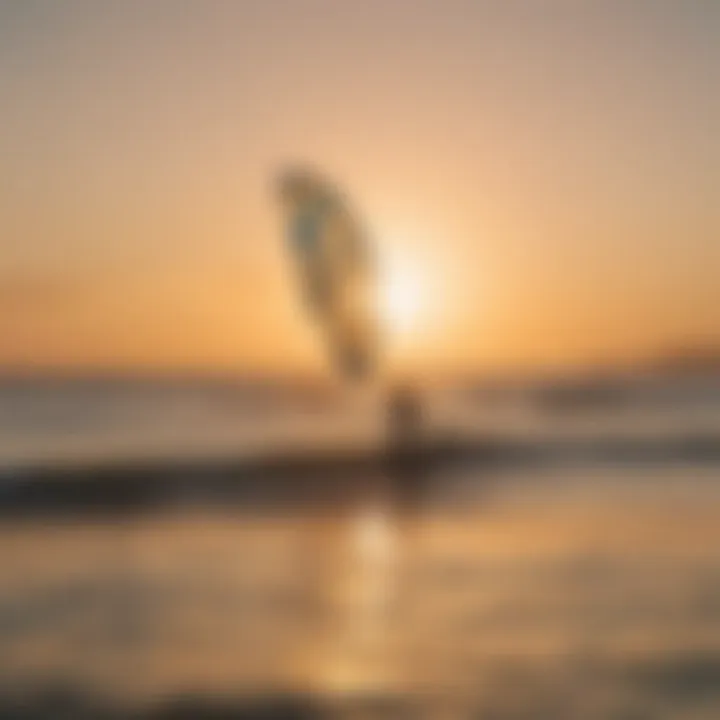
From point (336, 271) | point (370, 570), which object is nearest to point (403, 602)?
point (370, 570)

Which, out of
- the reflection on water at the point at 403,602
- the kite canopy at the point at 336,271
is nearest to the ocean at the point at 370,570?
the reflection on water at the point at 403,602

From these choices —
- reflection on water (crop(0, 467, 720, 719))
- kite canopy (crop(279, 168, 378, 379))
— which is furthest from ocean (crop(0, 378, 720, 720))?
kite canopy (crop(279, 168, 378, 379))

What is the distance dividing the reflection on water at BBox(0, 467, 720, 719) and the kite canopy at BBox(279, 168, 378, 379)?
0.39m

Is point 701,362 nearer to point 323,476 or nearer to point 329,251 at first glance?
point 329,251

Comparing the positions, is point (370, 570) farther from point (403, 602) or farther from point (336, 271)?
Answer: point (336, 271)

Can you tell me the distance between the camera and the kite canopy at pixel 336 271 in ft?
5.28

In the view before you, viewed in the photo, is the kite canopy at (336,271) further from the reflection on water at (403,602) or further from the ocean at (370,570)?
the reflection on water at (403,602)

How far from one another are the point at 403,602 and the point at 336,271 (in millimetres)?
575

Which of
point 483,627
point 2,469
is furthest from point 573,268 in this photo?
point 2,469

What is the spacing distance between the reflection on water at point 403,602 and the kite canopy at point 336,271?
0.39 meters

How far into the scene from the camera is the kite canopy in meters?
1.61

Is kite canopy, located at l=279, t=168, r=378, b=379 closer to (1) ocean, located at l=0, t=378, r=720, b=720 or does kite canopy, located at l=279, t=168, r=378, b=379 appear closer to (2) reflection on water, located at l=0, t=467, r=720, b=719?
(1) ocean, located at l=0, t=378, r=720, b=720

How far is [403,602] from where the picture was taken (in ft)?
5.13

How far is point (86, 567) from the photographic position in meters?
1.72
